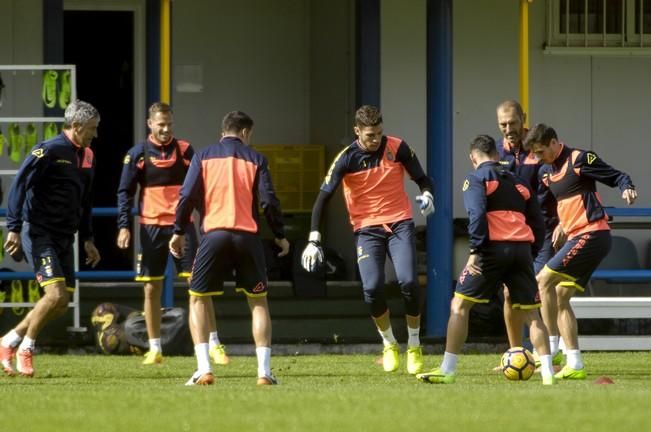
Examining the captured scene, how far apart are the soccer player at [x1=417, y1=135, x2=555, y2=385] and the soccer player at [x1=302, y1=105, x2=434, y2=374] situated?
1202mm

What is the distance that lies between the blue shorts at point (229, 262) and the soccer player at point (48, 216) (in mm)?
1605

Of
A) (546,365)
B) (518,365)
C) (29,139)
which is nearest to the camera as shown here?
(546,365)

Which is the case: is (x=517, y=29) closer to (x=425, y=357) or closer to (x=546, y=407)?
(x=425, y=357)

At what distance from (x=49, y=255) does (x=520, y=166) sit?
3.79m

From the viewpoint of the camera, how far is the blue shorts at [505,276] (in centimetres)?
1202

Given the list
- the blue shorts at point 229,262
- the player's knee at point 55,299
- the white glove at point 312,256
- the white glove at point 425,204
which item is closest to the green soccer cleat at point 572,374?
the white glove at point 425,204

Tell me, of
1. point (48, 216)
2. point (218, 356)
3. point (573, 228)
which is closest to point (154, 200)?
point (218, 356)

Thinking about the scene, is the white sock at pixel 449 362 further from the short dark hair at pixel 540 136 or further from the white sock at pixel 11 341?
the white sock at pixel 11 341

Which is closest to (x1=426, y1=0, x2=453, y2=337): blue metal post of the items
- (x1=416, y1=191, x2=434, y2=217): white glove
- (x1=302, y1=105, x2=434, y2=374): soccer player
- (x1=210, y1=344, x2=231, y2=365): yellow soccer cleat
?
(x1=210, y1=344, x2=231, y2=365): yellow soccer cleat

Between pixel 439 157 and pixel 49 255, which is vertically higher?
pixel 439 157

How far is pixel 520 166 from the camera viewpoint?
13.7 m

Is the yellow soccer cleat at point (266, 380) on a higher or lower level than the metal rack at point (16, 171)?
lower

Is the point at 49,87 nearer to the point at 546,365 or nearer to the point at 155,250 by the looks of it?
the point at 155,250

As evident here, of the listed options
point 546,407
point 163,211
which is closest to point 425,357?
point 163,211
